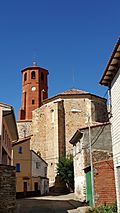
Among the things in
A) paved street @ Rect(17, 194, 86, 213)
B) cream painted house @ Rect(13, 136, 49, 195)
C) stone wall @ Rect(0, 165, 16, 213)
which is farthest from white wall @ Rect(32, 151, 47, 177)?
stone wall @ Rect(0, 165, 16, 213)

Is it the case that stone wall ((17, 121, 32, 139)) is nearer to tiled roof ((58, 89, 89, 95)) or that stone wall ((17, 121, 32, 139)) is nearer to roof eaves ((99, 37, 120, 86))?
tiled roof ((58, 89, 89, 95))

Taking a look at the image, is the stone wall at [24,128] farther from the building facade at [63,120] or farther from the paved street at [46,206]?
the paved street at [46,206]

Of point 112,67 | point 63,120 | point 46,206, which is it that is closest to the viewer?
point 112,67

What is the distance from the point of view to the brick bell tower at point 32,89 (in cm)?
6900

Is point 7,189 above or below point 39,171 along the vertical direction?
below

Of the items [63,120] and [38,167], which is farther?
[63,120]

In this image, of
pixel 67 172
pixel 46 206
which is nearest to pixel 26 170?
pixel 67 172

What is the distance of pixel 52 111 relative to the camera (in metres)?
51.2

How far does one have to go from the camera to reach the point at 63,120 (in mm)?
49438

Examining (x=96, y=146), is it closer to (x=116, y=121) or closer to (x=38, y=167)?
(x=116, y=121)

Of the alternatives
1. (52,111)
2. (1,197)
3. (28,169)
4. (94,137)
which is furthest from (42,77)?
(1,197)

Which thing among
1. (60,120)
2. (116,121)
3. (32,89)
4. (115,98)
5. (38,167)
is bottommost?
(38,167)

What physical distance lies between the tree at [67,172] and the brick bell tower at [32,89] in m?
27.1

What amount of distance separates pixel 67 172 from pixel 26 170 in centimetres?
724
